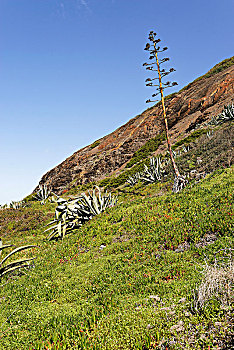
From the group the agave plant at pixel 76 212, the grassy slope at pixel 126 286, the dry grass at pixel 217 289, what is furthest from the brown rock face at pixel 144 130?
the dry grass at pixel 217 289

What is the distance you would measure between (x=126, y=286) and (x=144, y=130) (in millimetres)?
39726

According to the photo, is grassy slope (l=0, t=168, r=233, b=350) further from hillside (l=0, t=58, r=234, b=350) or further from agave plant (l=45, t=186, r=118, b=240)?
agave plant (l=45, t=186, r=118, b=240)

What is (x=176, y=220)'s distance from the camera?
8.22m

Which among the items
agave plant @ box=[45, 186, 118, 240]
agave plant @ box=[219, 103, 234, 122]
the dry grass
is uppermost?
agave plant @ box=[219, 103, 234, 122]

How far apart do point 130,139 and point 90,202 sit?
31.2m

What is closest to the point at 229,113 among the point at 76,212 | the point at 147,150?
the point at 147,150

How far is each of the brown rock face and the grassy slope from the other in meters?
24.3

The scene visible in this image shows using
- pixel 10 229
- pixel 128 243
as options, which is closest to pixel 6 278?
pixel 128 243

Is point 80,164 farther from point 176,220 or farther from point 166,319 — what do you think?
point 166,319

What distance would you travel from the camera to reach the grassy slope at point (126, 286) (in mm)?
3475

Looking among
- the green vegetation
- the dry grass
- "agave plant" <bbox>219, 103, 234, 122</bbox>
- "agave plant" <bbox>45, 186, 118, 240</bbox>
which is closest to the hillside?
the dry grass

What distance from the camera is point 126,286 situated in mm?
5281

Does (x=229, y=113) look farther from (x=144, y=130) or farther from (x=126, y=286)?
(x=144, y=130)

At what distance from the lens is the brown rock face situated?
32.3 metres
